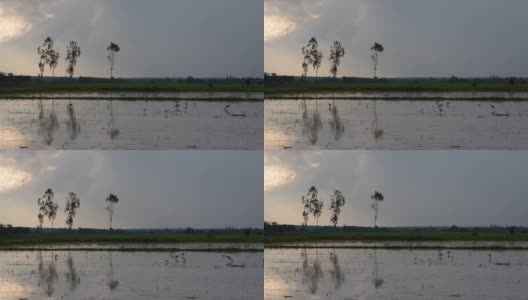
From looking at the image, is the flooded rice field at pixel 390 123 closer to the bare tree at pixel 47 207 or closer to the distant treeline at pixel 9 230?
the bare tree at pixel 47 207

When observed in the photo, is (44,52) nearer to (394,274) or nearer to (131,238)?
(131,238)

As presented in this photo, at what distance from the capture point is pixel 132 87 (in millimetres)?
2846

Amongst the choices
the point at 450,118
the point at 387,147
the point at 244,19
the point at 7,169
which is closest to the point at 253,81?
the point at 244,19

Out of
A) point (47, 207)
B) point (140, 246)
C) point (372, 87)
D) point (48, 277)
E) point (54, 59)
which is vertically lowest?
point (48, 277)

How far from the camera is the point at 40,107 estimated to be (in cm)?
283

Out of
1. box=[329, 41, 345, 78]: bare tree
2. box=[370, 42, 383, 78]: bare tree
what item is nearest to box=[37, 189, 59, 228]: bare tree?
box=[329, 41, 345, 78]: bare tree

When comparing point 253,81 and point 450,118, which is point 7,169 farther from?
point 450,118

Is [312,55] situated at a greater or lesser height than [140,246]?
greater

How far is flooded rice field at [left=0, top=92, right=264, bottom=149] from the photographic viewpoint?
110 inches

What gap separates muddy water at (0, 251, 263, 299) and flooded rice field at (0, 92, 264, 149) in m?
0.48

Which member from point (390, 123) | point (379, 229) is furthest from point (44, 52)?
point (379, 229)

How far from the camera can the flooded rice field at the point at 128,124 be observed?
9.18 feet

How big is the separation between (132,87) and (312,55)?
802mm

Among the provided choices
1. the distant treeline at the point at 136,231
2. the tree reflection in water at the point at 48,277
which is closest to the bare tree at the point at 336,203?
the distant treeline at the point at 136,231
